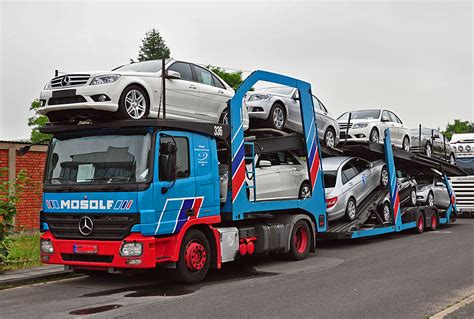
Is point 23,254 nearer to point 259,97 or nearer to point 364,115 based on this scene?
point 259,97

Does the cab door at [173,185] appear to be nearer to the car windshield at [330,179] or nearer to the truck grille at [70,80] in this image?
the truck grille at [70,80]

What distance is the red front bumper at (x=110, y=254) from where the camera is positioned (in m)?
8.75

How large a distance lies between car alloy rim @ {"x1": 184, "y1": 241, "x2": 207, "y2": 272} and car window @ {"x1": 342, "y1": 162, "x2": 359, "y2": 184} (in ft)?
19.8

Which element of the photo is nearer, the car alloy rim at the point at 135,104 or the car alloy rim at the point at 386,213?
the car alloy rim at the point at 135,104

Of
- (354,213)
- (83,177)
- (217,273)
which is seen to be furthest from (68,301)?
(354,213)

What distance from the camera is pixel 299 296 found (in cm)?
852

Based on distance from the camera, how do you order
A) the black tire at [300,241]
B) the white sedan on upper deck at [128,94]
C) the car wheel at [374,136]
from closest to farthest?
1. the white sedan on upper deck at [128,94]
2. the black tire at [300,241]
3. the car wheel at [374,136]

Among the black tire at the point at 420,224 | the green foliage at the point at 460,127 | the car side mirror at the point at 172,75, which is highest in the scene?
the green foliage at the point at 460,127

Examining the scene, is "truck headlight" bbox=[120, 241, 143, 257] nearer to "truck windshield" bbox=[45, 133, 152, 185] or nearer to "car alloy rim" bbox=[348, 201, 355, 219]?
"truck windshield" bbox=[45, 133, 152, 185]

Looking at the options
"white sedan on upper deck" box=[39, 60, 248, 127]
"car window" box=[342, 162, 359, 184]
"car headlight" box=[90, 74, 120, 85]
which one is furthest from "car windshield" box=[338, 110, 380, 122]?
"car headlight" box=[90, 74, 120, 85]

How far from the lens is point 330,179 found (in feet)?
48.7

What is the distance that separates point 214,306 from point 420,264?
17.4 feet

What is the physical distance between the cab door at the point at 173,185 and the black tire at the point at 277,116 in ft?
10.3

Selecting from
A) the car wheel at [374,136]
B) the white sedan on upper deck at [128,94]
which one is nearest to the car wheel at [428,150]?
the car wheel at [374,136]
